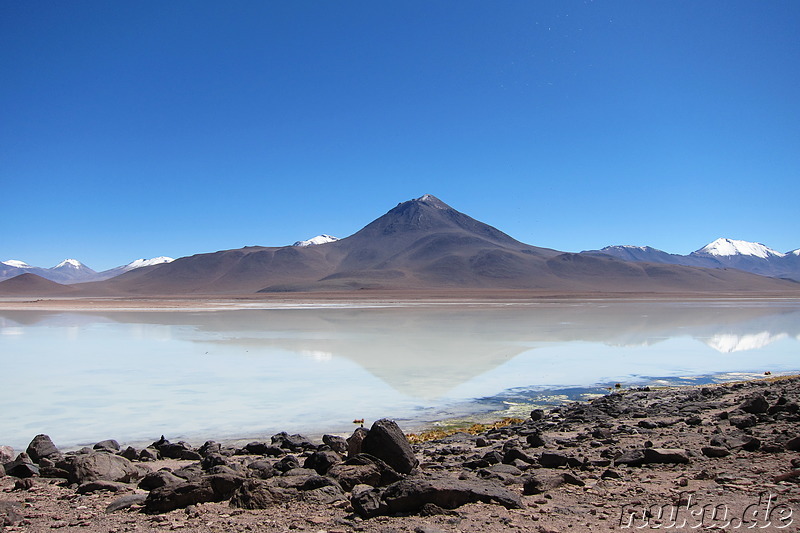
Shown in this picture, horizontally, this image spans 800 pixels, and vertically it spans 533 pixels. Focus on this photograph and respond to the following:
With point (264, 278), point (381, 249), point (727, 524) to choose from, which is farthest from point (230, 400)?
point (381, 249)

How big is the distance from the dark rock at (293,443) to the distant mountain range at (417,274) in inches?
4015

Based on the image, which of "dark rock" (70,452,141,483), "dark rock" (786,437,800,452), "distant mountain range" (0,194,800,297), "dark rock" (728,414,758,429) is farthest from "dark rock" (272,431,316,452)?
"distant mountain range" (0,194,800,297)

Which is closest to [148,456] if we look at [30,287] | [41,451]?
[41,451]

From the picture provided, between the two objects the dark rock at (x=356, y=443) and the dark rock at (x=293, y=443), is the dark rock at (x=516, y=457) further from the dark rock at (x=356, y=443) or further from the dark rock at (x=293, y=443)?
the dark rock at (x=293, y=443)

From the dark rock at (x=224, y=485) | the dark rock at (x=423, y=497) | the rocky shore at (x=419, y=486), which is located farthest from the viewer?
the dark rock at (x=224, y=485)

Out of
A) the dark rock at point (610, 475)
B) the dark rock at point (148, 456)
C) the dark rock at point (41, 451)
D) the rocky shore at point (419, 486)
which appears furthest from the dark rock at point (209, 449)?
the dark rock at point (610, 475)

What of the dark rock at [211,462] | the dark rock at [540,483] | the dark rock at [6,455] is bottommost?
the dark rock at [6,455]

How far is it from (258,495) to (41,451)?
310 centimetres

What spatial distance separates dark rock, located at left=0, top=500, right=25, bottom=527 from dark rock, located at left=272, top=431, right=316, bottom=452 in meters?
2.79

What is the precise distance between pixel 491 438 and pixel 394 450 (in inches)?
96.8

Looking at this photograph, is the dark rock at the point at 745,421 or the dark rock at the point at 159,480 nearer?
the dark rock at the point at 159,480

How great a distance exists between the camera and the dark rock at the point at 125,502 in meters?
4.20

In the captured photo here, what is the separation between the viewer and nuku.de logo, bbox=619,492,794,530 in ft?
12.1

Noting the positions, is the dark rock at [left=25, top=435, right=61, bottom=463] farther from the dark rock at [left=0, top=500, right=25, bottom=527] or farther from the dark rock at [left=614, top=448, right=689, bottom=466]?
the dark rock at [left=614, top=448, right=689, bottom=466]
